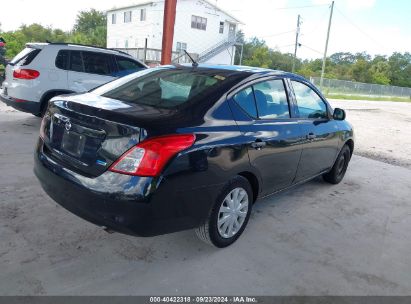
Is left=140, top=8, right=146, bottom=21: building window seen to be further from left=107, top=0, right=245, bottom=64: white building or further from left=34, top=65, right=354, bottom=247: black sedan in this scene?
left=34, top=65, right=354, bottom=247: black sedan

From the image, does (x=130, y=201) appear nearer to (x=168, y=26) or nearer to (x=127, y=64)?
(x=127, y=64)

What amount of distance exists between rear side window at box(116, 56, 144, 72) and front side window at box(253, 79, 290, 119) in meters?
4.73

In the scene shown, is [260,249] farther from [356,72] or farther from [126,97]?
[356,72]

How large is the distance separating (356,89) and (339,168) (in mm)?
40544

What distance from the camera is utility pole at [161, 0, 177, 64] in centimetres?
950

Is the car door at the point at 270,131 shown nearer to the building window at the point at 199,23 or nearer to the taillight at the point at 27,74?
the taillight at the point at 27,74

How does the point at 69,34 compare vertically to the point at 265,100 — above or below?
above

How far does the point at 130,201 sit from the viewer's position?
2.45 metres

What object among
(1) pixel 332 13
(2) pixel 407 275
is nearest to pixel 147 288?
(2) pixel 407 275

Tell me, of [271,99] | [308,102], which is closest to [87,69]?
[308,102]

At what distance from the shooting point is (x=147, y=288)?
2.62 metres

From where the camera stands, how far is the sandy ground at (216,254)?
2.68 meters

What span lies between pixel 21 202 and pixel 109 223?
5.80 ft

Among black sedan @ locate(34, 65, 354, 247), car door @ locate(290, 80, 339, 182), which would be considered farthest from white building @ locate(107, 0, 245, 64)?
black sedan @ locate(34, 65, 354, 247)
